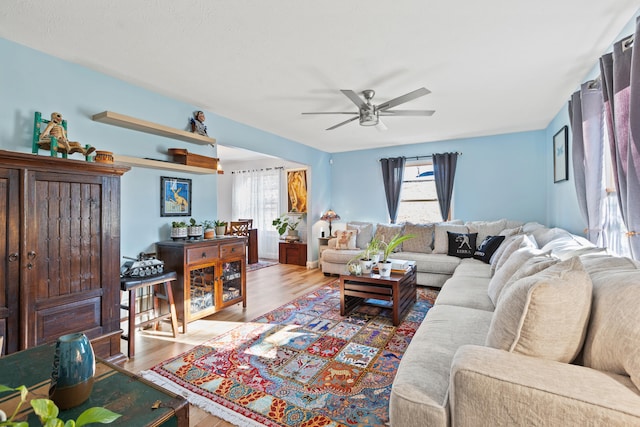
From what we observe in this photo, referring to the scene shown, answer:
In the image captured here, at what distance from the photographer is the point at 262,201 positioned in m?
7.32

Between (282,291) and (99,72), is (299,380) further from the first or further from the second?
(99,72)

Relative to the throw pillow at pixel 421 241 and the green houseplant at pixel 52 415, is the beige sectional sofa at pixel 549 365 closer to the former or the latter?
the green houseplant at pixel 52 415

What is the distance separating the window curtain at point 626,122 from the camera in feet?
5.08

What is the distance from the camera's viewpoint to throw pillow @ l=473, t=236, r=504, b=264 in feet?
13.5

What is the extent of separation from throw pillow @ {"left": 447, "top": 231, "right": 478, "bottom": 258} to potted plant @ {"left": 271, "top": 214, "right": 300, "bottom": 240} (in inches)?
123

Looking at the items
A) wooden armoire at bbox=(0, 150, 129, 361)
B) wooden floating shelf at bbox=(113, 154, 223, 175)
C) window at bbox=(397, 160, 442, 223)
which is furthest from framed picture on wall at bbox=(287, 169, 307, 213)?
wooden armoire at bbox=(0, 150, 129, 361)

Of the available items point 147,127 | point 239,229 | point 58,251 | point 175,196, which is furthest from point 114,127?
point 239,229

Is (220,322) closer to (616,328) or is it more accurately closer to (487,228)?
(616,328)

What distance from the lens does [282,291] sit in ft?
14.3

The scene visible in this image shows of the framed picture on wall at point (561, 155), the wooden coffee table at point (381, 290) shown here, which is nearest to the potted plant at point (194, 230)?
the wooden coffee table at point (381, 290)

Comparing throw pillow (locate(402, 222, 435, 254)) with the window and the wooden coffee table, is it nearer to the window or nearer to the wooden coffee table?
the window

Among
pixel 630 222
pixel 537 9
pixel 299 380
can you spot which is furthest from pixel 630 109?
pixel 299 380

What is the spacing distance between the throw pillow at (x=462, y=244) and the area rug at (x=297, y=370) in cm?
167

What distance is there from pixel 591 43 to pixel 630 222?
1485 millimetres
